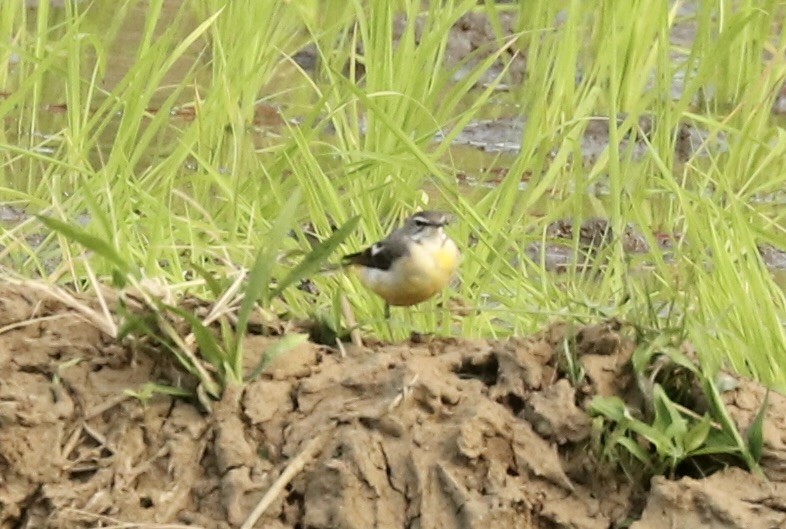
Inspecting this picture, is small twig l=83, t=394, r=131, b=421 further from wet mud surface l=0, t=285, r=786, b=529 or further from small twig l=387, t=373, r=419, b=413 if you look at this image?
small twig l=387, t=373, r=419, b=413

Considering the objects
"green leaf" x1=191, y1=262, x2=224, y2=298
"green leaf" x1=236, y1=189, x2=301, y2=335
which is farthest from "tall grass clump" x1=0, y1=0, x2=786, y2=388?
"green leaf" x1=236, y1=189, x2=301, y2=335

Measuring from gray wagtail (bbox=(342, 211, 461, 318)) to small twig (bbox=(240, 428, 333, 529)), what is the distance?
0.88m

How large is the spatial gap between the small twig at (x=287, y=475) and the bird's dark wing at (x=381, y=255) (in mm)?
913

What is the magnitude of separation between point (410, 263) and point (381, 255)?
13 cm

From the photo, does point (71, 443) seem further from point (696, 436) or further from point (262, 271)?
point (696, 436)

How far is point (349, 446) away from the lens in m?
3.42

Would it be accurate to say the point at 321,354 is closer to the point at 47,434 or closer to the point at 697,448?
the point at 47,434

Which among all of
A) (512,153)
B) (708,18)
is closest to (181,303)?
(708,18)

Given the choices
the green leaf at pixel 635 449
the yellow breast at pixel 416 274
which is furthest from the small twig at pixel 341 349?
the green leaf at pixel 635 449

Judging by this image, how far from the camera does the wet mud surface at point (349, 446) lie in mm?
3383

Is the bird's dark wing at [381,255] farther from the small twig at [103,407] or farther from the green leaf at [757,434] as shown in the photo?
the green leaf at [757,434]

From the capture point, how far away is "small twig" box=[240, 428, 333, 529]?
3.36m

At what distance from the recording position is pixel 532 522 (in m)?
3.39

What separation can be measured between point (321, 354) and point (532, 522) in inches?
25.3
